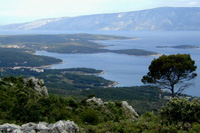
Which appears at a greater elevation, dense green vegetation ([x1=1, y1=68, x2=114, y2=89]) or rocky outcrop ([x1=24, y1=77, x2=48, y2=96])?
rocky outcrop ([x1=24, y1=77, x2=48, y2=96])

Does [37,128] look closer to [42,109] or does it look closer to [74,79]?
[42,109]

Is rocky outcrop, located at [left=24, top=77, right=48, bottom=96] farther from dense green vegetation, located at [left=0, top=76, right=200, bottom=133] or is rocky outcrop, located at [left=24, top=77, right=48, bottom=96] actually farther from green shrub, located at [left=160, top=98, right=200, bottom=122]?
green shrub, located at [left=160, top=98, right=200, bottom=122]

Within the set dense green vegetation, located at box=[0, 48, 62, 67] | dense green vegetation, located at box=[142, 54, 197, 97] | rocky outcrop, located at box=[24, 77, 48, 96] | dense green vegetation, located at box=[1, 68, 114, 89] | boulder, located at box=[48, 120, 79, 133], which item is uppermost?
dense green vegetation, located at box=[142, 54, 197, 97]

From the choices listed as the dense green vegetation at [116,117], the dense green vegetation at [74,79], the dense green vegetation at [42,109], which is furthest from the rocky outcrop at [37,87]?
the dense green vegetation at [74,79]

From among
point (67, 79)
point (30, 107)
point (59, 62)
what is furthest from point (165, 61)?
point (59, 62)

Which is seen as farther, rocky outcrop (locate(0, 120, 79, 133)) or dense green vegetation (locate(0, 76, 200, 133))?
dense green vegetation (locate(0, 76, 200, 133))

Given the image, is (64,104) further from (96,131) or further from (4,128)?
(4,128)

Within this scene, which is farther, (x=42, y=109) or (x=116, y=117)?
(x=116, y=117)

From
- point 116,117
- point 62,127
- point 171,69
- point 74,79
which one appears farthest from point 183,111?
point 74,79

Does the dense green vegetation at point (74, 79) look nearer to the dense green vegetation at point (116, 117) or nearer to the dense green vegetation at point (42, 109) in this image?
the dense green vegetation at point (42, 109)

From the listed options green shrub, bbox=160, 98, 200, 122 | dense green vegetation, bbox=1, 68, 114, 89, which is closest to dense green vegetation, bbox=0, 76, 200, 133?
green shrub, bbox=160, 98, 200, 122

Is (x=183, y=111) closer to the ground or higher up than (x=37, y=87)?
higher up

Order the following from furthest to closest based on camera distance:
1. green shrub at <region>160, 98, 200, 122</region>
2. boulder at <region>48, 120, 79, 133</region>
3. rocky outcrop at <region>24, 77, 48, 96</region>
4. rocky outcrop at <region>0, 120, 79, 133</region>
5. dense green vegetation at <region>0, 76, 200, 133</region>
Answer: rocky outcrop at <region>24, 77, 48, 96</region>
green shrub at <region>160, 98, 200, 122</region>
dense green vegetation at <region>0, 76, 200, 133</region>
boulder at <region>48, 120, 79, 133</region>
rocky outcrop at <region>0, 120, 79, 133</region>

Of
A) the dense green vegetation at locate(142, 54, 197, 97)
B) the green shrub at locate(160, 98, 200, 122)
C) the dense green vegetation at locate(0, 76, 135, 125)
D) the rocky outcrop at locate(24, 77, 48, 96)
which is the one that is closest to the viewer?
the green shrub at locate(160, 98, 200, 122)
